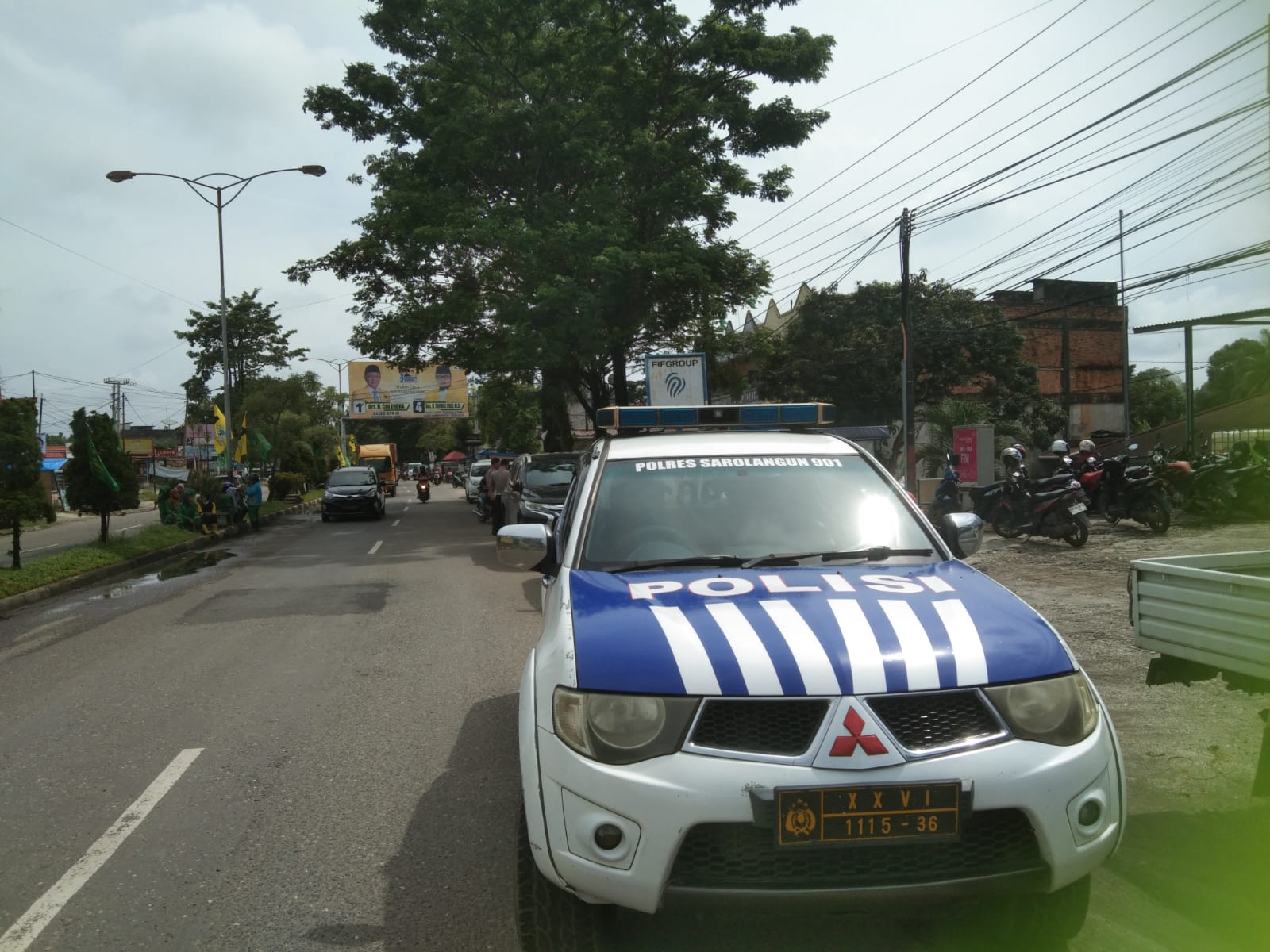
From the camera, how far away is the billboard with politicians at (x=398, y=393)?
186 feet

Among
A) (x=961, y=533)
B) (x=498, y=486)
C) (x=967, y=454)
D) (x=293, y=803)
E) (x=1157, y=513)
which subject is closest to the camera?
(x=961, y=533)

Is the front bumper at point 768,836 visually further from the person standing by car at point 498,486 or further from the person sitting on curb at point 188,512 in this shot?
the person sitting on curb at point 188,512

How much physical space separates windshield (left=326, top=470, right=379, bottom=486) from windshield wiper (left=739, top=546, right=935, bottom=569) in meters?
26.1

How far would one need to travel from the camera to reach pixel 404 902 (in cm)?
367

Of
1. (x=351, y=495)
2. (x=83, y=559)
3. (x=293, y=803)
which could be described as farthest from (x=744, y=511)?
(x=351, y=495)

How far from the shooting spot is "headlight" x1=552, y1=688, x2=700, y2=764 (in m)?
2.76

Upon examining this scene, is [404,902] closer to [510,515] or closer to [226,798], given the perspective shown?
[226,798]

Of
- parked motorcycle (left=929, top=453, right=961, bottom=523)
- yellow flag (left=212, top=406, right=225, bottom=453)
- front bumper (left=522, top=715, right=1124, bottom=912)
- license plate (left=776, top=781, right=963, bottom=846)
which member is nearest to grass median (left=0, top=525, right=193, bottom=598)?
yellow flag (left=212, top=406, right=225, bottom=453)

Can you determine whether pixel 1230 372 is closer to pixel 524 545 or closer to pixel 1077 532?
pixel 1077 532

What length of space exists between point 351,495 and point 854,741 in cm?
2682

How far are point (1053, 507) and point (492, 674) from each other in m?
9.48

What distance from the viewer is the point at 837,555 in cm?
393

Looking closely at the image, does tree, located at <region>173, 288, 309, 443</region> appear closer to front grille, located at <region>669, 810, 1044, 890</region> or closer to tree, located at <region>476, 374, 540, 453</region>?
tree, located at <region>476, 374, 540, 453</region>

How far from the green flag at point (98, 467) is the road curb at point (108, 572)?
4.92 ft
